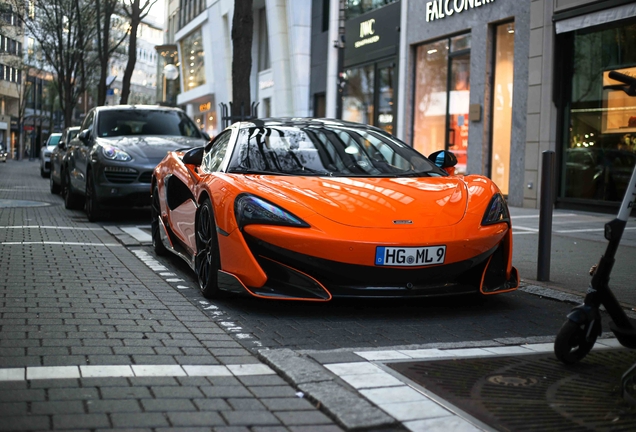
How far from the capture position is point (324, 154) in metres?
6.75

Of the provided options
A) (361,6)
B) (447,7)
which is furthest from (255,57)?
(447,7)

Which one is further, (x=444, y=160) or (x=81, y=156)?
(x=81, y=156)

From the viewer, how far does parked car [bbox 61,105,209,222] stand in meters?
12.2

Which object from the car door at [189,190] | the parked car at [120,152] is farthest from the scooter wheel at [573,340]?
the parked car at [120,152]

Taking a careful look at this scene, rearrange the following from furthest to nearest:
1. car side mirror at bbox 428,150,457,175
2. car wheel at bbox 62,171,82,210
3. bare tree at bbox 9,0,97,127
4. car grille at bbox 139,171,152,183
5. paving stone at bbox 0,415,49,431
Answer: bare tree at bbox 9,0,97,127 → car wheel at bbox 62,171,82,210 → car grille at bbox 139,171,152,183 → car side mirror at bbox 428,150,457,175 → paving stone at bbox 0,415,49,431

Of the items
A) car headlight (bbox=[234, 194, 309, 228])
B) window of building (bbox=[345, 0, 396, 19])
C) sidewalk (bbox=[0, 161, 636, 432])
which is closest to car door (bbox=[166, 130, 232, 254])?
sidewalk (bbox=[0, 161, 636, 432])

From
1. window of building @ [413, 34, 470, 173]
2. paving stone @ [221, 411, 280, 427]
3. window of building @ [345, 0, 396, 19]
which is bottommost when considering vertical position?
paving stone @ [221, 411, 280, 427]

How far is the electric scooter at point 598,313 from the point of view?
4.03 metres

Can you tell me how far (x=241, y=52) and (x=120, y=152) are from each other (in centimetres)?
496

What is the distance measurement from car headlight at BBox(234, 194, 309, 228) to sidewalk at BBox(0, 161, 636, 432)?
2.19 ft

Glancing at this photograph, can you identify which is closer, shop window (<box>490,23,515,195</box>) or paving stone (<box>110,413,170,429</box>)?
paving stone (<box>110,413,170,429</box>)

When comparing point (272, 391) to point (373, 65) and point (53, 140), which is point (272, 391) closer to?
point (373, 65)

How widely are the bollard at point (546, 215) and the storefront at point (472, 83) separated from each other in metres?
10.3

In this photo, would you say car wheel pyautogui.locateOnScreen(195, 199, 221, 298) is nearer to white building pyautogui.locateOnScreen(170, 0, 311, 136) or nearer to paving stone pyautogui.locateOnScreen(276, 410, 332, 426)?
paving stone pyautogui.locateOnScreen(276, 410, 332, 426)
